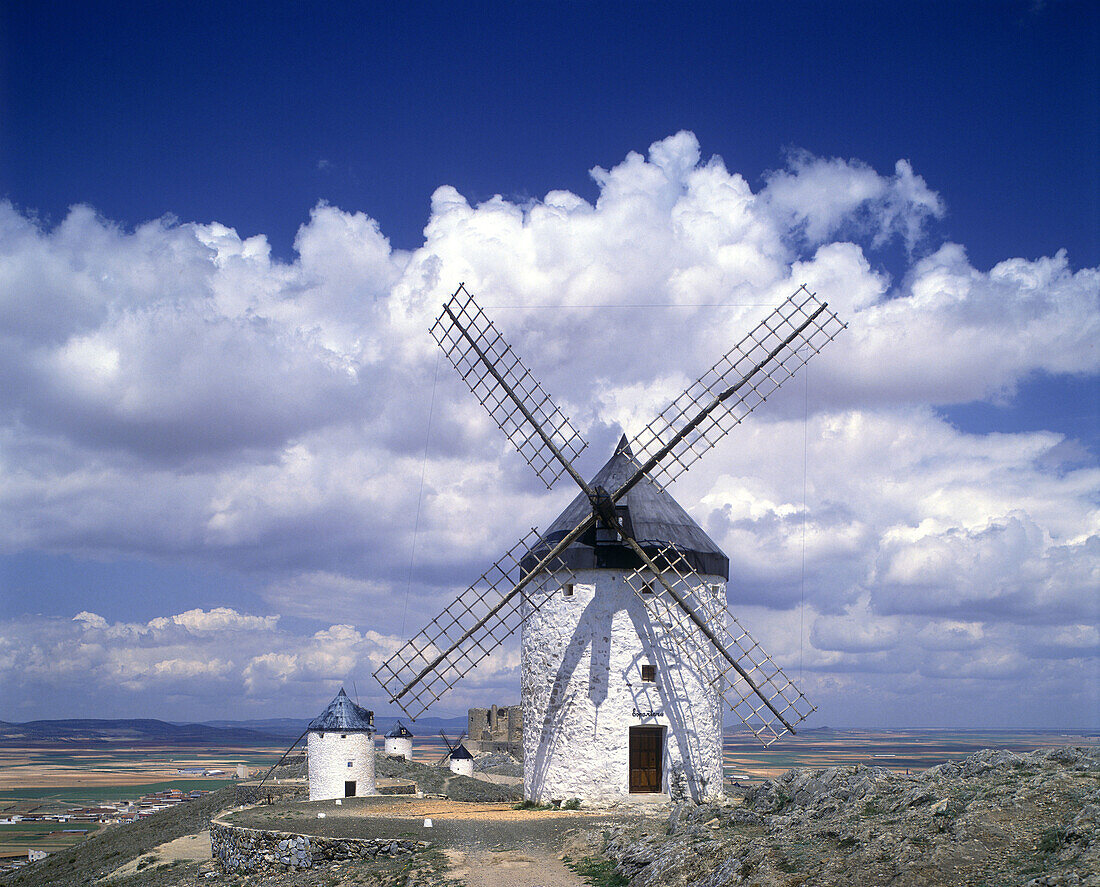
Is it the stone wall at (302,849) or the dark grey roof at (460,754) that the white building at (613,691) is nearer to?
the stone wall at (302,849)

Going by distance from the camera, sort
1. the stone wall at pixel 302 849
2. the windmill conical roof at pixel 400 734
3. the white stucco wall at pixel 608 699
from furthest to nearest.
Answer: the windmill conical roof at pixel 400 734 → the white stucco wall at pixel 608 699 → the stone wall at pixel 302 849

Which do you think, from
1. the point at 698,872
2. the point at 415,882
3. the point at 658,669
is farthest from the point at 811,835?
the point at 658,669

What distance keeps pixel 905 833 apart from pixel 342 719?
18.1 metres

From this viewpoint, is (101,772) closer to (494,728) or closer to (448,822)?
(494,728)

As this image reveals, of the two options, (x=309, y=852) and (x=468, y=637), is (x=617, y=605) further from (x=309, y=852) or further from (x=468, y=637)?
(x=309, y=852)

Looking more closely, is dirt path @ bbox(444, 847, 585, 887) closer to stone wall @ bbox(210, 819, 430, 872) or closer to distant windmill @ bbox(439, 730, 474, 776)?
stone wall @ bbox(210, 819, 430, 872)

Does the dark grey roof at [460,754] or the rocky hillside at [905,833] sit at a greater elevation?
the rocky hillside at [905,833]

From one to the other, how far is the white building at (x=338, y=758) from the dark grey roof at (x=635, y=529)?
8.37 m

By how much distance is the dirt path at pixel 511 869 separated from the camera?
39.9 ft

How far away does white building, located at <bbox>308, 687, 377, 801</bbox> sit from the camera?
77.6 ft

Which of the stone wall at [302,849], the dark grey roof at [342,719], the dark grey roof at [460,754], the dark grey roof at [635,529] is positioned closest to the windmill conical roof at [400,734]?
the dark grey roof at [460,754]

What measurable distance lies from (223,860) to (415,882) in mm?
6008

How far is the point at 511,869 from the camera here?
12953mm

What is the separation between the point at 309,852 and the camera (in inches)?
576
